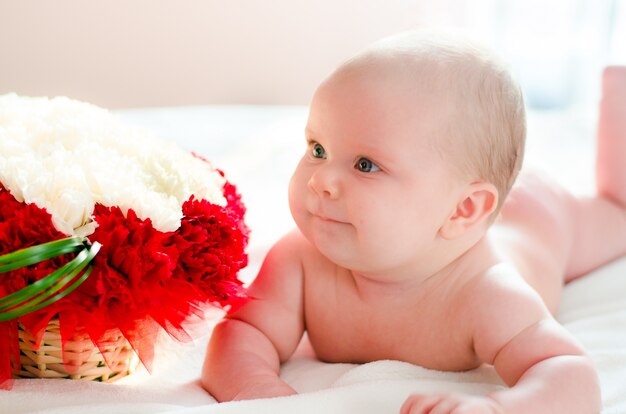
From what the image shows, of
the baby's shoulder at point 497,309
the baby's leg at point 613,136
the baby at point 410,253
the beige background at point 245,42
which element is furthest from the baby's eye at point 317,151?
the beige background at point 245,42

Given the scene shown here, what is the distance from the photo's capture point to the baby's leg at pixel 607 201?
144 cm

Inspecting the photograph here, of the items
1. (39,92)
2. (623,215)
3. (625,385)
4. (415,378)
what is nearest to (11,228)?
(415,378)

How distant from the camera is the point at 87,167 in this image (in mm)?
865

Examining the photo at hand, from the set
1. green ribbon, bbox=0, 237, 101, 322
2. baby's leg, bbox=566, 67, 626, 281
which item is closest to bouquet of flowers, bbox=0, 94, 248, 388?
green ribbon, bbox=0, 237, 101, 322

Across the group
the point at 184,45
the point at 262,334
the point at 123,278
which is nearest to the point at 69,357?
the point at 123,278

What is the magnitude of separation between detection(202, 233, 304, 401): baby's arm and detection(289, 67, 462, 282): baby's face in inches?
5.1

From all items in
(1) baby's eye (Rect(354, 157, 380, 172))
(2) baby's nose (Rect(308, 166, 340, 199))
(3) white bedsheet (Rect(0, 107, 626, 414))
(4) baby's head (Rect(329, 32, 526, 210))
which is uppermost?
(4) baby's head (Rect(329, 32, 526, 210))

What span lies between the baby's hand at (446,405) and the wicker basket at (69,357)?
0.99ft

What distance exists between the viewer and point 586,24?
278 cm

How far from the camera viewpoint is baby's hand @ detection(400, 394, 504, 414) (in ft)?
2.70

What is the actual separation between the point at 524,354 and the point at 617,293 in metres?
0.44

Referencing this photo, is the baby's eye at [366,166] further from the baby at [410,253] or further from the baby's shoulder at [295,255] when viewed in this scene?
the baby's shoulder at [295,255]

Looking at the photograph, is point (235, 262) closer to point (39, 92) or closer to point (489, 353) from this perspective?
point (489, 353)

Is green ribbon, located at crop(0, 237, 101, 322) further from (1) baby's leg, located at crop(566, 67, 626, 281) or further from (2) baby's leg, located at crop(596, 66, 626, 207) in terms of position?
(2) baby's leg, located at crop(596, 66, 626, 207)
